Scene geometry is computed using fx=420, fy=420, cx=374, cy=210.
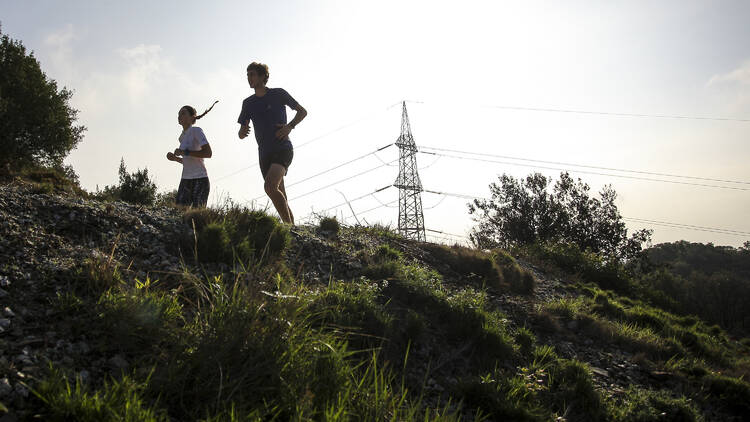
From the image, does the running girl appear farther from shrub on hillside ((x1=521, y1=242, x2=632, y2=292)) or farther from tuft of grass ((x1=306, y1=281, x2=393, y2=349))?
shrub on hillside ((x1=521, y1=242, x2=632, y2=292))

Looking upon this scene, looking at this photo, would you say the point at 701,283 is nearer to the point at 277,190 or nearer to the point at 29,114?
the point at 277,190

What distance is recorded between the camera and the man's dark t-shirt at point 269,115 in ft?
20.9

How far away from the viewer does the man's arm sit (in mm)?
6250

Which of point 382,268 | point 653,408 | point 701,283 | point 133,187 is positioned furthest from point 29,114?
point 701,283

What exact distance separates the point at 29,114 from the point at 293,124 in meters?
17.6

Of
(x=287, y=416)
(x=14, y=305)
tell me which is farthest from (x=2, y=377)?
(x=287, y=416)

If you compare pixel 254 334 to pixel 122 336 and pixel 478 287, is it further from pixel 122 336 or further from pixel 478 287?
pixel 478 287

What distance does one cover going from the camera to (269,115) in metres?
6.42

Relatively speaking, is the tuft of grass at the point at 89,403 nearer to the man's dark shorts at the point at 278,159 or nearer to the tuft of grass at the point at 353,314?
the tuft of grass at the point at 353,314

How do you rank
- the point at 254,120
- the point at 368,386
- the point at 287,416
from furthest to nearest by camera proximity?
the point at 254,120 → the point at 368,386 → the point at 287,416

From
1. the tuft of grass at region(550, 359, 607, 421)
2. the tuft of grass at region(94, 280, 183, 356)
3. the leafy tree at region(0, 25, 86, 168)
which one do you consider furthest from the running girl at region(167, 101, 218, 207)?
the leafy tree at region(0, 25, 86, 168)

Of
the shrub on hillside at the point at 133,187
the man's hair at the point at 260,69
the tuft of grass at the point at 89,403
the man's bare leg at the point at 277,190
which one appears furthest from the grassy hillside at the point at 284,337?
the shrub on hillside at the point at 133,187

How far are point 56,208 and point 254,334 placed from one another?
2.96m

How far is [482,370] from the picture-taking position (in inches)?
159
